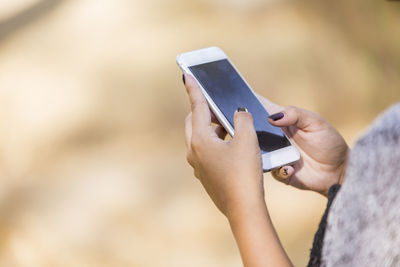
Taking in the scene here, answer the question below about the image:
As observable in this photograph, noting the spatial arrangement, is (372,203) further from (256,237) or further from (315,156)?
(315,156)

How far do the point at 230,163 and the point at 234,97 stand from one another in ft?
0.66

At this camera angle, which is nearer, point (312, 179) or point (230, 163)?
point (230, 163)

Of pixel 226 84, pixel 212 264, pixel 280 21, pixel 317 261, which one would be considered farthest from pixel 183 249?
pixel 280 21

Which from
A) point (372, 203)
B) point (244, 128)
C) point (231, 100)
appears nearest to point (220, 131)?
point (231, 100)

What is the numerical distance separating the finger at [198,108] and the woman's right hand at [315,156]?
11 cm

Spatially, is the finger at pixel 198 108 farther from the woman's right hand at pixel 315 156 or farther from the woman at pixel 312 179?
the woman's right hand at pixel 315 156

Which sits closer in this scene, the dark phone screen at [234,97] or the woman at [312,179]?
the woman at [312,179]

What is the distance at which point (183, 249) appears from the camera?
0.87m

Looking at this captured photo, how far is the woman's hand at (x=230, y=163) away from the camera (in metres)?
0.45

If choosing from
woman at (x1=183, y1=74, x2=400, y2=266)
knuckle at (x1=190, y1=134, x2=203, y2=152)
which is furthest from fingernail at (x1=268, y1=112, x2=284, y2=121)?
knuckle at (x1=190, y1=134, x2=203, y2=152)

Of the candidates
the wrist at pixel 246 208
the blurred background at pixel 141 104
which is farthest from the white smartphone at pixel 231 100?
the blurred background at pixel 141 104

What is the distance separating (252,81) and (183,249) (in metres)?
0.41

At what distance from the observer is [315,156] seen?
2.15 feet

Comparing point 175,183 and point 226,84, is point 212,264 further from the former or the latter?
point 226,84
